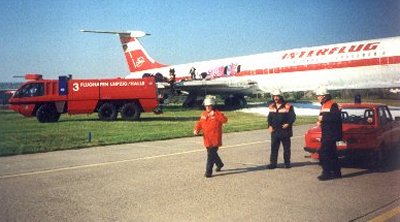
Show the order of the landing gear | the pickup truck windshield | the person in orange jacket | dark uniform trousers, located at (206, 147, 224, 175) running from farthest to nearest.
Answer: the landing gear, the pickup truck windshield, the person in orange jacket, dark uniform trousers, located at (206, 147, 224, 175)

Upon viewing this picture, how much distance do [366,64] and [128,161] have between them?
18.2m

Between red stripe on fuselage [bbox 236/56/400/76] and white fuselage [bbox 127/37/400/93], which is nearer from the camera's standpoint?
red stripe on fuselage [bbox 236/56/400/76]

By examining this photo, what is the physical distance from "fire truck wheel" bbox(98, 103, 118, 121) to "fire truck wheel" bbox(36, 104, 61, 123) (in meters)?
2.52

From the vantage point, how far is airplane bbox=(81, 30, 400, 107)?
23.5 m

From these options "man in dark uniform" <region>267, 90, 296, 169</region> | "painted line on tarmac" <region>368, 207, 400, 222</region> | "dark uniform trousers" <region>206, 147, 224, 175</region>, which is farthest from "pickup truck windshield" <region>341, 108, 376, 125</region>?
"painted line on tarmac" <region>368, 207, 400, 222</region>

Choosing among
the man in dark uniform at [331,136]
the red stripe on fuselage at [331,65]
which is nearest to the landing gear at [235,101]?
the red stripe on fuselage at [331,65]

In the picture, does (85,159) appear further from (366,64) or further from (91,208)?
(366,64)

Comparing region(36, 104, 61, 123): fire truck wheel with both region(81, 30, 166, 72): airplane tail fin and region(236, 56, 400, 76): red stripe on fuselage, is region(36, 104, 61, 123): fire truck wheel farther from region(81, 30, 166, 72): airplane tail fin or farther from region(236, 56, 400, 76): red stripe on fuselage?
region(81, 30, 166, 72): airplane tail fin

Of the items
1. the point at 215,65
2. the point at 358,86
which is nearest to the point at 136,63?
the point at 215,65

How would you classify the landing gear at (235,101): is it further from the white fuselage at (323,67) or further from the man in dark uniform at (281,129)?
the man in dark uniform at (281,129)

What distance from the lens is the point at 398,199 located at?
20.6 feet

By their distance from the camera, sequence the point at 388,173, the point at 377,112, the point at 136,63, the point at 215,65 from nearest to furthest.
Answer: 1. the point at 388,173
2. the point at 377,112
3. the point at 215,65
4. the point at 136,63

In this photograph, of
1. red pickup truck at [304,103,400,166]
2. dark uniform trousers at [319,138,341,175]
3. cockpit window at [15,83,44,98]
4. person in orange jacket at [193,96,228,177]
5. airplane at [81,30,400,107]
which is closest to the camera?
dark uniform trousers at [319,138,341,175]

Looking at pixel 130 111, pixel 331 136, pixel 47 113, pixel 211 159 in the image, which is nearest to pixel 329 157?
pixel 331 136
